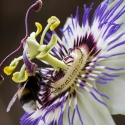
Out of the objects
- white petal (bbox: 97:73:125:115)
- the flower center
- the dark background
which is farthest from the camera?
the dark background

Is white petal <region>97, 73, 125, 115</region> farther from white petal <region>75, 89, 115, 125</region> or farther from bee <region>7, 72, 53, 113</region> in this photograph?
bee <region>7, 72, 53, 113</region>

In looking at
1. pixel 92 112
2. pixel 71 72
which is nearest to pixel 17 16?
pixel 71 72

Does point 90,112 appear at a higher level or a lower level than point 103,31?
lower

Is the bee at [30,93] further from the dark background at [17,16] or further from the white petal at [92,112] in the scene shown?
the dark background at [17,16]

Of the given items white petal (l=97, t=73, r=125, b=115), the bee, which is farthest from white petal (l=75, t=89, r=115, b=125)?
the bee

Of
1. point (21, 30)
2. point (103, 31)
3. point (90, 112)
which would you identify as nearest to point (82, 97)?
point (90, 112)

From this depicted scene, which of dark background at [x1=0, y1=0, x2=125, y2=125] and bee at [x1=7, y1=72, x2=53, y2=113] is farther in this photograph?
dark background at [x1=0, y1=0, x2=125, y2=125]

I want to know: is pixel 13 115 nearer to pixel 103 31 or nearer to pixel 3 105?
pixel 3 105
